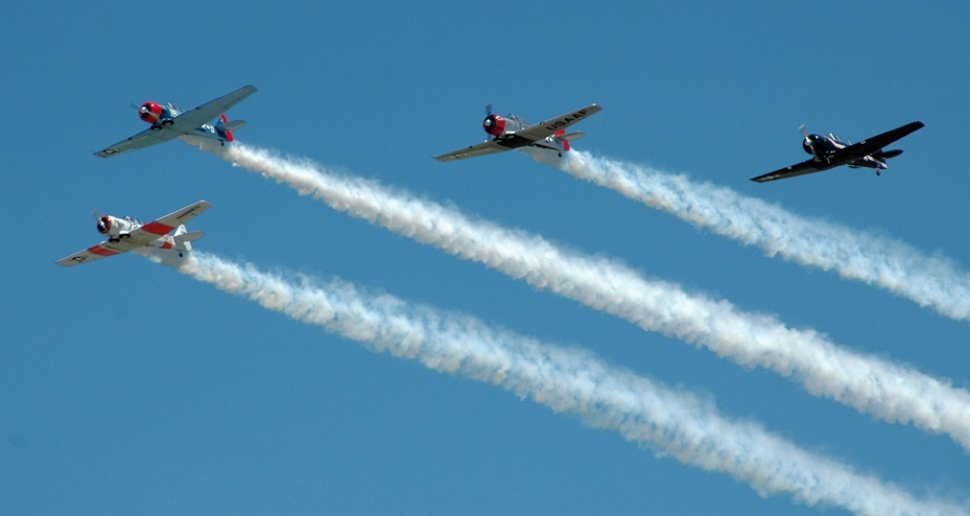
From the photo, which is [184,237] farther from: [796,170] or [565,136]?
[796,170]

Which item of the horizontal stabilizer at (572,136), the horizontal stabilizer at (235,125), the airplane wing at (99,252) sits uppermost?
the horizontal stabilizer at (235,125)

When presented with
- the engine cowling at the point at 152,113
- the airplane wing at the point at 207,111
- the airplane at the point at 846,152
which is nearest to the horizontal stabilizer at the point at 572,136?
the airplane at the point at 846,152

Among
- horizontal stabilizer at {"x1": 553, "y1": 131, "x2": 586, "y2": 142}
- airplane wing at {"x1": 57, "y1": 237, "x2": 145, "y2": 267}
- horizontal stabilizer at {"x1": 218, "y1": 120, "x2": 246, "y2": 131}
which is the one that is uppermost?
horizontal stabilizer at {"x1": 218, "y1": 120, "x2": 246, "y2": 131}

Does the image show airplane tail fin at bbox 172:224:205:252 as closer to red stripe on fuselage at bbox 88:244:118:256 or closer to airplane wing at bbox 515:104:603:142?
red stripe on fuselage at bbox 88:244:118:256

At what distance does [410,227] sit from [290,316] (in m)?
6.06

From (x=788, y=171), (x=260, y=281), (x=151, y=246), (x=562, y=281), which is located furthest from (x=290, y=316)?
(x=788, y=171)

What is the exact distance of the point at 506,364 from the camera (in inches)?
2247

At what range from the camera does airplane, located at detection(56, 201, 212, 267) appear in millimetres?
57500

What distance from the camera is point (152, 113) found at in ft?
203

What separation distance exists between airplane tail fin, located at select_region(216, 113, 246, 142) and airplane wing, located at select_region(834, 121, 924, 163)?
76.7 ft

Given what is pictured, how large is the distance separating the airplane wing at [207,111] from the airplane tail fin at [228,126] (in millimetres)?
753

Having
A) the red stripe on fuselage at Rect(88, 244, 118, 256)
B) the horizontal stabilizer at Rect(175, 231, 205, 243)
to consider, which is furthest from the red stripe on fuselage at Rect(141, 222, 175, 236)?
the red stripe on fuselage at Rect(88, 244, 118, 256)

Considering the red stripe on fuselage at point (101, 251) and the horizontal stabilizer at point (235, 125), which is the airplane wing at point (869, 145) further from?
the red stripe on fuselage at point (101, 251)

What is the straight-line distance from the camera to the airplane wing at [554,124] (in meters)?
56.7
